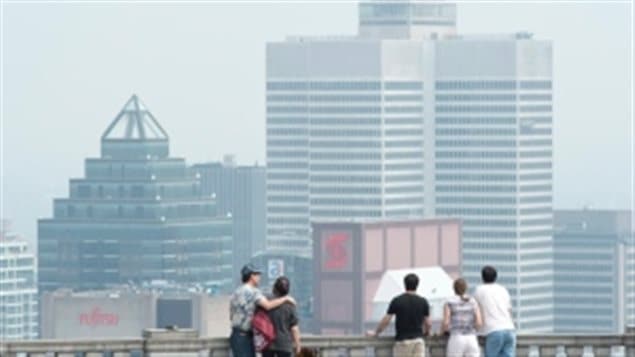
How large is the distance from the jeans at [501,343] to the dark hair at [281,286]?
2706 millimetres

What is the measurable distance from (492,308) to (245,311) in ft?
9.67

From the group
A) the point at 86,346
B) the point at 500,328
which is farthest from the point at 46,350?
the point at 500,328

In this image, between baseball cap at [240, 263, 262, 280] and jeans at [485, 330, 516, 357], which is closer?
baseball cap at [240, 263, 262, 280]

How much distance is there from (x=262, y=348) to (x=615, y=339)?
4.68 m

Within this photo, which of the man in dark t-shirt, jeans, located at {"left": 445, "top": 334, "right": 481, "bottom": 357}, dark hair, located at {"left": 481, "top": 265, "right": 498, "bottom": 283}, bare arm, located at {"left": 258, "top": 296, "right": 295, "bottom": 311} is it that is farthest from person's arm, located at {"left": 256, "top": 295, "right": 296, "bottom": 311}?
dark hair, located at {"left": 481, "top": 265, "right": 498, "bottom": 283}

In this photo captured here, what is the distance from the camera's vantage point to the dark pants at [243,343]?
36531 millimetres

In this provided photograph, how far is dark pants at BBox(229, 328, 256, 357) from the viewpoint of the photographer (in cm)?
3653

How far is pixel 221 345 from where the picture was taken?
37094mm

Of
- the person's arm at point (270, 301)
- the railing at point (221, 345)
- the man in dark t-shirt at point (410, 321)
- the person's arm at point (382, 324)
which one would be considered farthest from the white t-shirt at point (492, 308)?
the person's arm at point (270, 301)

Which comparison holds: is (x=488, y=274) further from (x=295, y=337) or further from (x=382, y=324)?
(x=295, y=337)

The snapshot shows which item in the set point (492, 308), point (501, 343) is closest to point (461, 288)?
point (492, 308)

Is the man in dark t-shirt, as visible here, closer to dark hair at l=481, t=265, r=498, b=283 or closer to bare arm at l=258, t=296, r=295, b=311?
dark hair at l=481, t=265, r=498, b=283

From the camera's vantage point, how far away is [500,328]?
3719 centimetres

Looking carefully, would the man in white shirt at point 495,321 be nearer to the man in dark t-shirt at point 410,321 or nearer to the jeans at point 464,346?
the jeans at point 464,346
